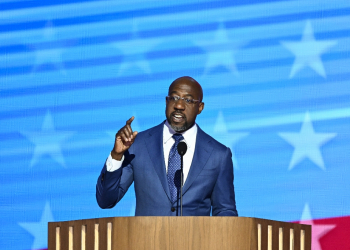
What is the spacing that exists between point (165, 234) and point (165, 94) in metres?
1.91

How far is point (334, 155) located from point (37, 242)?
2.00 meters

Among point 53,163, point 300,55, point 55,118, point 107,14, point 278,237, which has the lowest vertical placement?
point 278,237

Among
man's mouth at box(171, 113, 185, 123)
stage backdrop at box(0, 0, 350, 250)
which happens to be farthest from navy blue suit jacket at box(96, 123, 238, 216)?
stage backdrop at box(0, 0, 350, 250)

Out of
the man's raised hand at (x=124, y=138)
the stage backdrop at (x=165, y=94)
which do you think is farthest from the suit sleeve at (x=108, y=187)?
the stage backdrop at (x=165, y=94)

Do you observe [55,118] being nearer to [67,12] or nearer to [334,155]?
[67,12]

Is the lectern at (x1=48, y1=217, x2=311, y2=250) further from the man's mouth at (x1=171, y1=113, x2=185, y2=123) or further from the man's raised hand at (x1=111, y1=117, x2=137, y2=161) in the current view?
the man's mouth at (x1=171, y1=113, x2=185, y2=123)

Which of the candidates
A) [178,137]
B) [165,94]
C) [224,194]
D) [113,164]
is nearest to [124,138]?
[113,164]

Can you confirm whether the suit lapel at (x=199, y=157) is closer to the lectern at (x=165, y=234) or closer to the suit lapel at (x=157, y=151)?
the suit lapel at (x=157, y=151)

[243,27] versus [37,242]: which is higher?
[243,27]

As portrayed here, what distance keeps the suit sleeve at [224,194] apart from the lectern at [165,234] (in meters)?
0.60

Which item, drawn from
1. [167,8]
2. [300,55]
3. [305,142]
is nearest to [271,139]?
[305,142]

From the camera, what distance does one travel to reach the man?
3164mm

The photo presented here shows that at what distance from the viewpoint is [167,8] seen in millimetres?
4363

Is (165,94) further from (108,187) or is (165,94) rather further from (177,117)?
(108,187)
